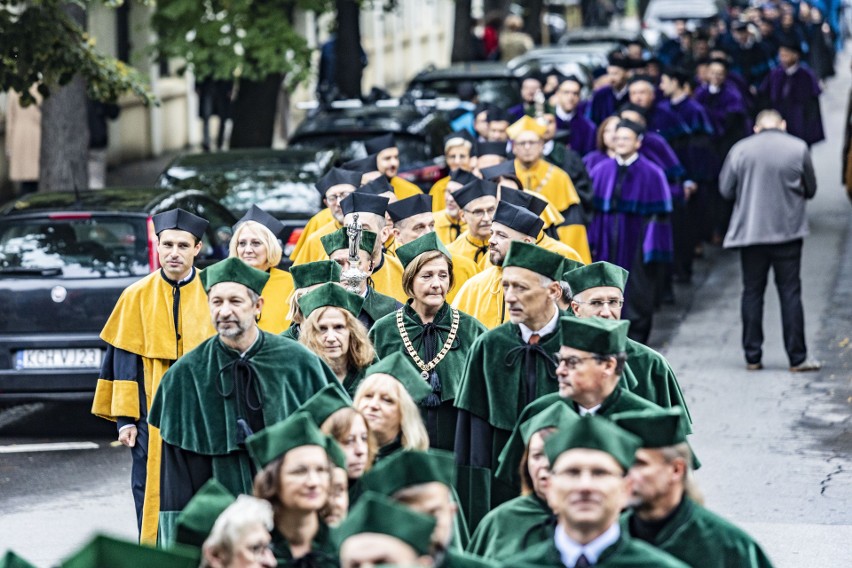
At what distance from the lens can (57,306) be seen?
1272 centimetres

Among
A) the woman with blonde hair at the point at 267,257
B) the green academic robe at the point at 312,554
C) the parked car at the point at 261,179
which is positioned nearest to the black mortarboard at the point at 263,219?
the woman with blonde hair at the point at 267,257

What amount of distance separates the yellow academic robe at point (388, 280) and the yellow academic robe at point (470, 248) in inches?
17.0

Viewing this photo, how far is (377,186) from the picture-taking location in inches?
518

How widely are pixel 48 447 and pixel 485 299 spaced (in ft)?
12.5

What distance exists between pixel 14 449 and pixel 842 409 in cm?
562

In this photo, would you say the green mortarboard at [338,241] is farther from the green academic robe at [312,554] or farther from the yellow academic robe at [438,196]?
the green academic robe at [312,554]

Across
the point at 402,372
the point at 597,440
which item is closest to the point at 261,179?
the point at 402,372

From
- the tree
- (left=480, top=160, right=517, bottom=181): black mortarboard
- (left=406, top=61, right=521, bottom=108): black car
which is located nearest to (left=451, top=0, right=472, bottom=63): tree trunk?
(left=406, top=61, right=521, bottom=108): black car

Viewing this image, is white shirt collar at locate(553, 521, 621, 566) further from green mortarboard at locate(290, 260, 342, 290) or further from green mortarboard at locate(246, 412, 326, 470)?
green mortarboard at locate(290, 260, 342, 290)

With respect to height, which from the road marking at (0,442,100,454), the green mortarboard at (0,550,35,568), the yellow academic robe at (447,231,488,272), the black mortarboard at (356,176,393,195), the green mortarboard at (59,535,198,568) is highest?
the black mortarboard at (356,176,393,195)

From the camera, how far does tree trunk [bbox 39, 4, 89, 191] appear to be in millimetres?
18266

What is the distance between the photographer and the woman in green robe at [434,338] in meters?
9.48

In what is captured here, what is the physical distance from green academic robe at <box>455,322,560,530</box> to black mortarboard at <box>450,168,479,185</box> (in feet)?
15.2

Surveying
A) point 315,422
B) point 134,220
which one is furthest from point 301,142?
point 315,422
